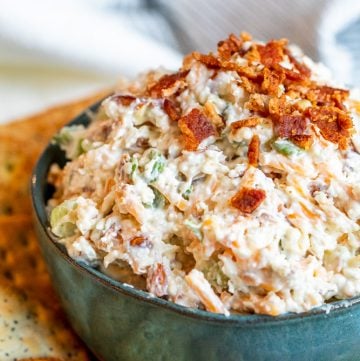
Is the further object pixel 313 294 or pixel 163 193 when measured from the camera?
pixel 163 193

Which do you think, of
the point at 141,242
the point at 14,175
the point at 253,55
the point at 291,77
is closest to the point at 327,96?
the point at 291,77

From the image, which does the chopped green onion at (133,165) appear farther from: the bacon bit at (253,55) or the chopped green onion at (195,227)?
the bacon bit at (253,55)

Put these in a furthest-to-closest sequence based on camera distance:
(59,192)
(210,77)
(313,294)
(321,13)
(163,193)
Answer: (321,13) → (59,192) → (210,77) → (163,193) → (313,294)

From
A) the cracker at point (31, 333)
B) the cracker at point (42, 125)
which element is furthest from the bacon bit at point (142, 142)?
the cracker at point (42, 125)

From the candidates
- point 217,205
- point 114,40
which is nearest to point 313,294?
point 217,205

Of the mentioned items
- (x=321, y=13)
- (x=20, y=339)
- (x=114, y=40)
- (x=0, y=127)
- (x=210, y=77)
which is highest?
(x=321, y=13)

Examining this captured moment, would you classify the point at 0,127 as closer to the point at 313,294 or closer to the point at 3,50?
the point at 3,50
